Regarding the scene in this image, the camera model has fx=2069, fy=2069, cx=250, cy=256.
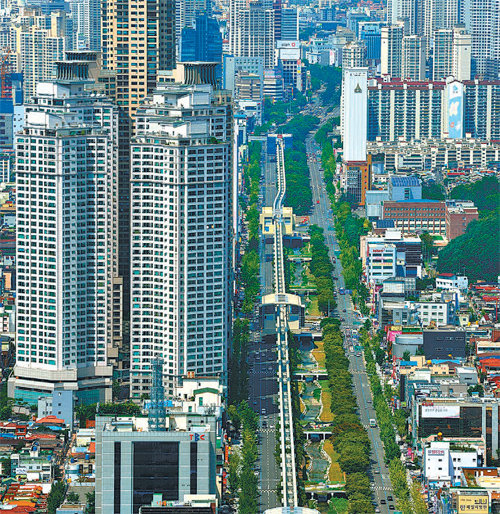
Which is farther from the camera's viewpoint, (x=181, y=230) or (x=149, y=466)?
(x=181, y=230)

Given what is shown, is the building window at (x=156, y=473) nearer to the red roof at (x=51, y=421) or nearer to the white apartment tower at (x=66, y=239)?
the red roof at (x=51, y=421)

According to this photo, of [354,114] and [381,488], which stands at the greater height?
[354,114]

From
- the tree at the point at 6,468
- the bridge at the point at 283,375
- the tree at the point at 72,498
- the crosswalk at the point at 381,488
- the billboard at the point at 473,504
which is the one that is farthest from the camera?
the crosswalk at the point at 381,488

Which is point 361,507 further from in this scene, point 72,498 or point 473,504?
point 72,498

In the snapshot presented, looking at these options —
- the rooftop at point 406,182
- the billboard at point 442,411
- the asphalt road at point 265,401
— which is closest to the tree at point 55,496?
the asphalt road at point 265,401

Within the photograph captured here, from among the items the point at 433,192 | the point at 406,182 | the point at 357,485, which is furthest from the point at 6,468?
the point at 433,192

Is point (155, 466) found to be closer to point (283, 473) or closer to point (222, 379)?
point (283, 473)
